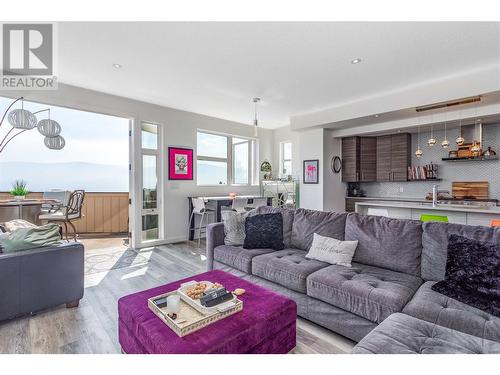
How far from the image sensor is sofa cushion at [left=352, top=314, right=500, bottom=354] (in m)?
1.23

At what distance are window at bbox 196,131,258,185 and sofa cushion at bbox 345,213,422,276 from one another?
4086mm

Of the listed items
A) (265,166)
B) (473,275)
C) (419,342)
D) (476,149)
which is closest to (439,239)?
(473,275)

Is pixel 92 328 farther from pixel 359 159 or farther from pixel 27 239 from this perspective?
pixel 359 159

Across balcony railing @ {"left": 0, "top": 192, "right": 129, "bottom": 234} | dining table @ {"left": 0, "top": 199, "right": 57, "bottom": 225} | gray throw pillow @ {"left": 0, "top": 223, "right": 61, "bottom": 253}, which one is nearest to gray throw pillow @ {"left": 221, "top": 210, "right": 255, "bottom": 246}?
gray throw pillow @ {"left": 0, "top": 223, "right": 61, "bottom": 253}

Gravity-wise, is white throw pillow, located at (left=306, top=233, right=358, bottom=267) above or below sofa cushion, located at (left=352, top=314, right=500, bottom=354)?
above

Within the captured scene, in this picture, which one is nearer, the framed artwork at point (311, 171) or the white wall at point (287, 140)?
the framed artwork at point (311, 171)

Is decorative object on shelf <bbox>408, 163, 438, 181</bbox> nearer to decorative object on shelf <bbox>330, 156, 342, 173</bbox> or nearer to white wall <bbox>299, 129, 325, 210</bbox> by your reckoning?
decorative object on shelf <bbox>330, 156, 342, 173</bbox>

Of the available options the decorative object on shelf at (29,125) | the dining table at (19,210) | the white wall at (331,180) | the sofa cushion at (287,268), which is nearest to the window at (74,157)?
the decorative object on shelf at (29,125)

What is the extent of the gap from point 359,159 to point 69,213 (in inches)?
238

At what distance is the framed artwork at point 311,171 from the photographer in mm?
5718

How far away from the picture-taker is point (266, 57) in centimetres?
308

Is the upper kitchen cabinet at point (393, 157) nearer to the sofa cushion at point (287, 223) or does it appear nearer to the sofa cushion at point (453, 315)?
the sofa cushion at point (287, 223)

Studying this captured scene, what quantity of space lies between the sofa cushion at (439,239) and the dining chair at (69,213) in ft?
17.5

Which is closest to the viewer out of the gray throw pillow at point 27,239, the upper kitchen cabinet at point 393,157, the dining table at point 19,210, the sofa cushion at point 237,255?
the gray throw pillow at point 27,239
